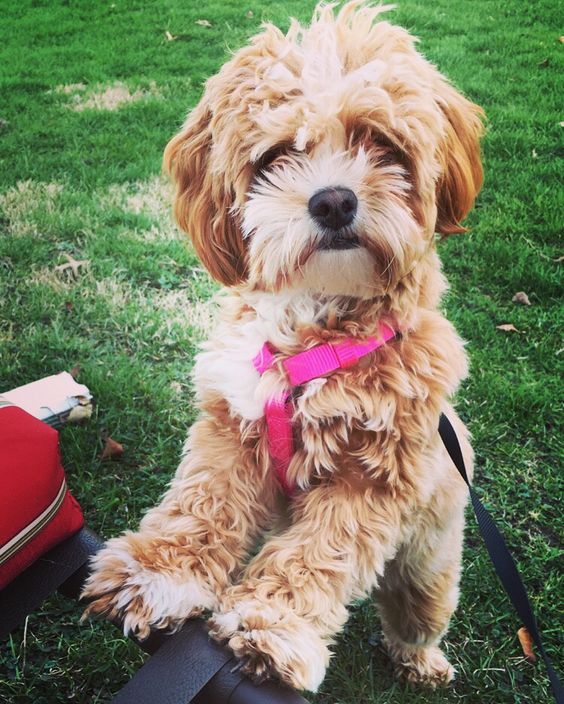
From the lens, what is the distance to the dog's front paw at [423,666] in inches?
86.4

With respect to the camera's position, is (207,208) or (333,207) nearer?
(333,207)

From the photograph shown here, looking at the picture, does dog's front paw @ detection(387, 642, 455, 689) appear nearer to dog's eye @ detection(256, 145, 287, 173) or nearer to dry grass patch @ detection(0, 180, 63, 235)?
dog's eye @ detection(256, 145, 287, 173)

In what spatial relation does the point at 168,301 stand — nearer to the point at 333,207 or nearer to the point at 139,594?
the point at 333,207

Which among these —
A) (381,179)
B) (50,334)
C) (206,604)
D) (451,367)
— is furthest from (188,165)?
(50,334)

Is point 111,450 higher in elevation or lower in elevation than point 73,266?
lower

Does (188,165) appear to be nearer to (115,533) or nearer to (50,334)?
(115,533)

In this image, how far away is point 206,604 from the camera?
5.28 ft

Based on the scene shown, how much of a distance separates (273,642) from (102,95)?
594 cm

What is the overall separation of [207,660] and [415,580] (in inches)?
37.8

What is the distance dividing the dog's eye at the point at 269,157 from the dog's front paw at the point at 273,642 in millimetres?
1144

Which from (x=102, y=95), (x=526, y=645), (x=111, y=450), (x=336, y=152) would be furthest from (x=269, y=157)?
(x=102, y=95)

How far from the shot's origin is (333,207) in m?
1.65

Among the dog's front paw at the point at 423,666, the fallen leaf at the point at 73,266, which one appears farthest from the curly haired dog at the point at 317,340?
the fallen leaf at the point at 73,266

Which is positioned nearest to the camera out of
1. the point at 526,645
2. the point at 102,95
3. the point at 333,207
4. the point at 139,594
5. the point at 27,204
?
the point at 139,594
